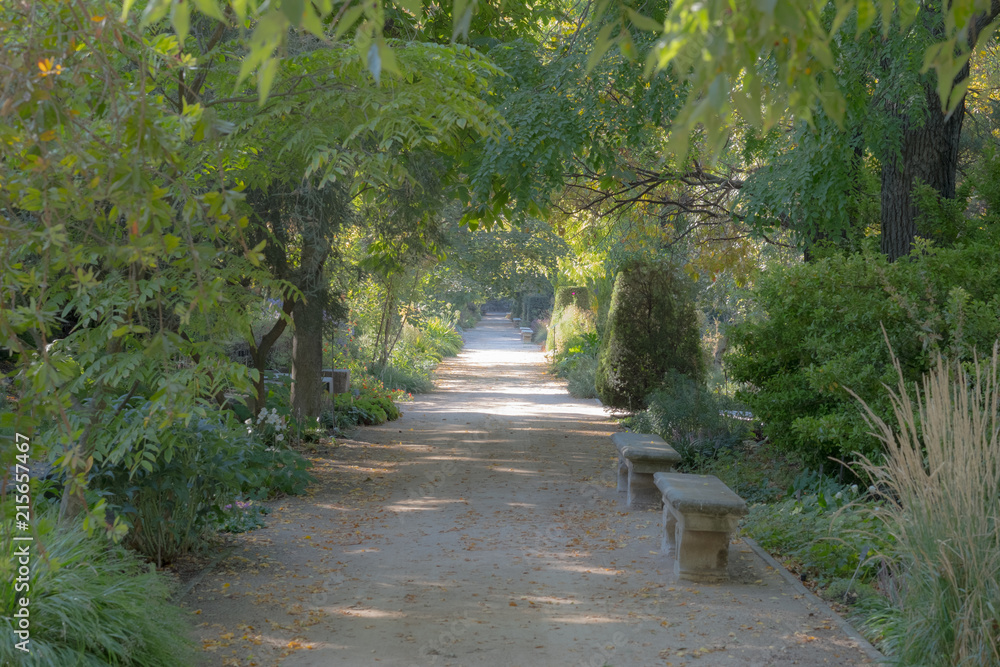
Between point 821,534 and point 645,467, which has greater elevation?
point 645,467

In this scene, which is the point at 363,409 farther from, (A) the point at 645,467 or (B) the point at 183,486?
(B) the point at 183,486

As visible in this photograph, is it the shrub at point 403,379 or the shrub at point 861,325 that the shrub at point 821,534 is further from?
the shrub at point 403,379

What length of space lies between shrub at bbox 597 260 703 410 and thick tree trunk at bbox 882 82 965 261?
572 cm

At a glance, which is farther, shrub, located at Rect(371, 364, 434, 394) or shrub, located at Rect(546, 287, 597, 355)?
shrub, located at Rect(546, 287, 597, 355)

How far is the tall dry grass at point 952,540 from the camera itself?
349cm

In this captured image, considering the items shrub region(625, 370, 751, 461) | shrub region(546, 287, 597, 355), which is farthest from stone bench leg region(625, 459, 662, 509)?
shrub region(546, 287, 597, 355)

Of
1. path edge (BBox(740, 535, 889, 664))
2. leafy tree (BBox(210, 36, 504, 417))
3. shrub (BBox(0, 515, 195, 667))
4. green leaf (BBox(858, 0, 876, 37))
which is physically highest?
leafy tree (BBox(210, 36, 504, 417))

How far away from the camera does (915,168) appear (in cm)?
750

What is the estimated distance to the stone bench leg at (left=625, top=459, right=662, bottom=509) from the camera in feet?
25.3

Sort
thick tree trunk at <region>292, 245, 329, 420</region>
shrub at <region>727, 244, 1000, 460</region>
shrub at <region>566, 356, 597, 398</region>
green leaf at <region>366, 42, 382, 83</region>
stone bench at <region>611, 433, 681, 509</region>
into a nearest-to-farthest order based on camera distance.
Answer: green leaf at <region>366, 42, 382, 83</region> < shrub at <region>727, 244, 1000, 460</region> < stone bench at <region>611, 433, 681, 509</region> < thick tree trunk at <region>292, 245, 329, 420</region> < shrub at <region>566, 356, 597, 398</region>

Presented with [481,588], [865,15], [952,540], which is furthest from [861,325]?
[865,15]

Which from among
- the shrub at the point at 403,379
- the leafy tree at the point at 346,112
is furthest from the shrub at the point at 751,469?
the shrub at the point at 403,379

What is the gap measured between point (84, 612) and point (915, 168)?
7.28m

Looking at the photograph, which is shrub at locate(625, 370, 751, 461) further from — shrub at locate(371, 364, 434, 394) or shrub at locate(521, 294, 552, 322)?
shrub at locate(521, 294, 552, 322)
